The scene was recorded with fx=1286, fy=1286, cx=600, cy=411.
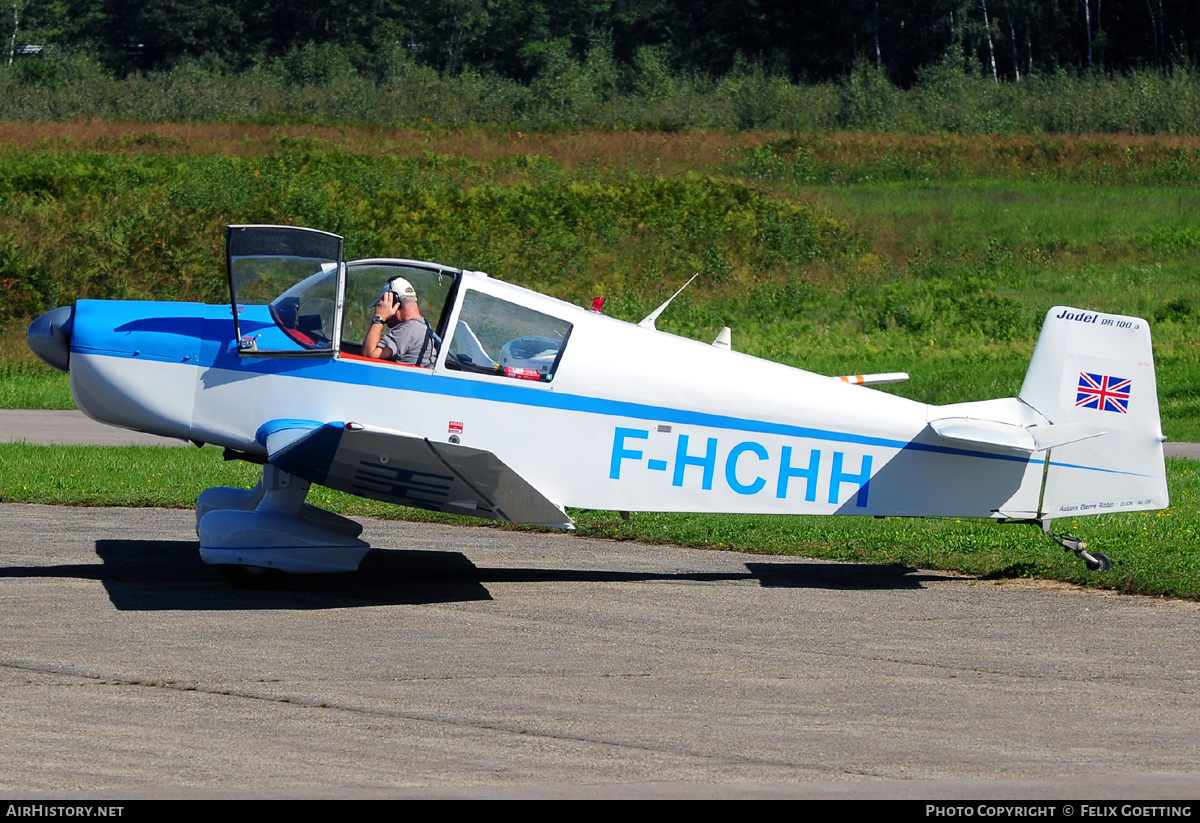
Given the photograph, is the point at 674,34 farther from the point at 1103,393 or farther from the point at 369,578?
the point at 369,578

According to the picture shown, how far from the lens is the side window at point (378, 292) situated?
28.1 feet

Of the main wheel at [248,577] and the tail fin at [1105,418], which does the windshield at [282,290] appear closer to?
the main wheel at [248,577]

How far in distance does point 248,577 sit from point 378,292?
7.01 feet

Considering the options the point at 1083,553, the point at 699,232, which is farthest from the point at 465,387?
the point at 699,232

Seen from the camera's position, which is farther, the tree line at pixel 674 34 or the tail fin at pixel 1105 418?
the tree line at pixel 674 34

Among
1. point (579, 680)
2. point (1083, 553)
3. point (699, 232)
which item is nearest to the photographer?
point (579, 680)

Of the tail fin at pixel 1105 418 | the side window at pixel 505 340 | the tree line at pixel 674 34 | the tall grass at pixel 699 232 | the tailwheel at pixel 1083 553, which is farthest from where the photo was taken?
the tree line at pixel 674 34

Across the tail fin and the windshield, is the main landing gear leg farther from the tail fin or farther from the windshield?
the tail fin

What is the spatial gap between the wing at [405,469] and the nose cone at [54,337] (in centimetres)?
146

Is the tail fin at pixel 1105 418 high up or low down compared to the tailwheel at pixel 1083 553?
up

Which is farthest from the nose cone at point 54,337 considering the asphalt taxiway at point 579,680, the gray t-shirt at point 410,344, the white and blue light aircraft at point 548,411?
the gray t-shirt at point 410,344

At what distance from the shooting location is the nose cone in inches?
335

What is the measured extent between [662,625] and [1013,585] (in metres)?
2.80

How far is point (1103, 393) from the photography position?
876 centimetres
